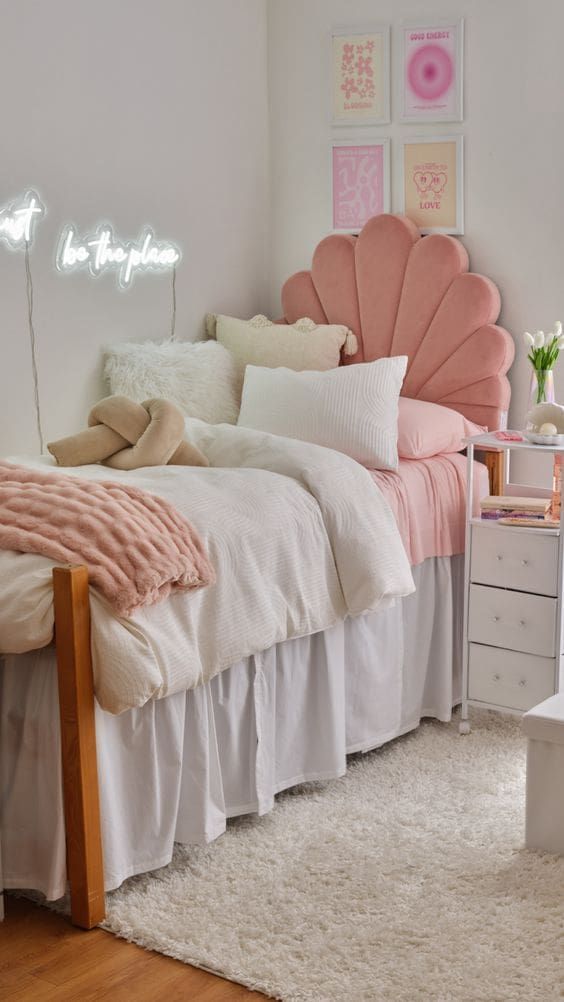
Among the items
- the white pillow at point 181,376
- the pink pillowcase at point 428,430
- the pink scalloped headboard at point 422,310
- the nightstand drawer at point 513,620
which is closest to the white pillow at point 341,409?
the pink pillowcase at point 428,430

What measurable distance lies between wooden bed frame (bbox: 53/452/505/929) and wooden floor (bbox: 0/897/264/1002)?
0.07m

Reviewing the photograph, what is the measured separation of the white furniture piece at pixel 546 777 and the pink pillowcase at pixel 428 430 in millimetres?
1031

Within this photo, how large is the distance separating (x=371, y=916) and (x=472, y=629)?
1.12 meters

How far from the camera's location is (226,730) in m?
2.62

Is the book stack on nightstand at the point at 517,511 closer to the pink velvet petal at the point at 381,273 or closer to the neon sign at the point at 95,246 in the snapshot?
the pink velvet petal at the point at 381,273

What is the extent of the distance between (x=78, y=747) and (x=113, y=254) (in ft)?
6.02

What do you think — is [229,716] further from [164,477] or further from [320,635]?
[164,477]

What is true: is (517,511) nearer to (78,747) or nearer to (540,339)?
(540,339)

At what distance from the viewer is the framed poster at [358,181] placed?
3.82 m

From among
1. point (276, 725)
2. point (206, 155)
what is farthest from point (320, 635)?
point (206, 155)

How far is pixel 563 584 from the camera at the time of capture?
3.03 meters

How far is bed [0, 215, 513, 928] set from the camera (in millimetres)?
2248

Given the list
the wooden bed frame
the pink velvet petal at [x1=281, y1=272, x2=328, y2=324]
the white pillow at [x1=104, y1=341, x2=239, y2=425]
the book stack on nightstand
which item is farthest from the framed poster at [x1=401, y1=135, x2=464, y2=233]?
the wooden bed frame

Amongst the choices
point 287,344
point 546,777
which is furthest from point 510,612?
point 287,344
